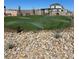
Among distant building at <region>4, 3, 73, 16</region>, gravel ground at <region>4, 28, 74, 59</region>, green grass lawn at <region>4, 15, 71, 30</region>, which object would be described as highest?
distant building at <region>4, 3, 73, 16</region>

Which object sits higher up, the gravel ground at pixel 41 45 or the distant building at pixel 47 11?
the distant building at pixel 47 11

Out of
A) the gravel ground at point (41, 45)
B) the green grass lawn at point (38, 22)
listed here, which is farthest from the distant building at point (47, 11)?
the gravel ground at point (41, 45)

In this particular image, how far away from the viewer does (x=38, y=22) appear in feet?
5.84

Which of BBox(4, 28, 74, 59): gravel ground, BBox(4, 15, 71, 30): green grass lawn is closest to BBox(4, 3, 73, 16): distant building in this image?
BBox(4, 15, 71, 30): green grass lawn

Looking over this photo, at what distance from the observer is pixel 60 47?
176 cm

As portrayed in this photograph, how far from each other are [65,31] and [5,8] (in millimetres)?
592

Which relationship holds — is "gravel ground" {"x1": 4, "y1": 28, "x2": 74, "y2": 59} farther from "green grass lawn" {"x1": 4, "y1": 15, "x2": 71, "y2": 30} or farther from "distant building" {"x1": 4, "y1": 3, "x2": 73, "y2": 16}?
"distant building" {"x1": 4, "y1": 3, "x2": 73, "y2": 16}

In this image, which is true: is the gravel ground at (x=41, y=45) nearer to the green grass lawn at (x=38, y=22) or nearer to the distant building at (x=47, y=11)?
the green grass lawn at (x=38, y=22)

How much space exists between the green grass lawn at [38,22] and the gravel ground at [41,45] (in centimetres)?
5

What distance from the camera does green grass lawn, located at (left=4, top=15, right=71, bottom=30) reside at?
5.80ft

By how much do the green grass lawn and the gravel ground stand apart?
1.9 inches

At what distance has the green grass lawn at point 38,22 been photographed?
5.80 feet
